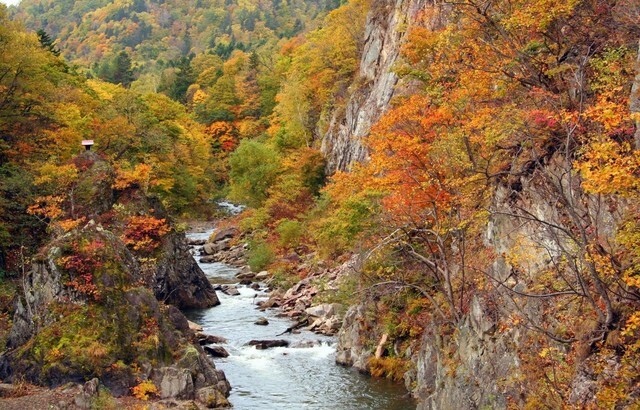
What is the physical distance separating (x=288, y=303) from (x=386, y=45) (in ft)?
75.2

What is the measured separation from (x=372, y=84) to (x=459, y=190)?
1157 inches

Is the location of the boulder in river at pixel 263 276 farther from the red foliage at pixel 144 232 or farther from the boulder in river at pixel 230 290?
the red foliage at pixel 144 232

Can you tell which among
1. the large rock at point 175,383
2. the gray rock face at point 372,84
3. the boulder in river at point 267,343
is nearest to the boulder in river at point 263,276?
the gray rock face at point 372,84

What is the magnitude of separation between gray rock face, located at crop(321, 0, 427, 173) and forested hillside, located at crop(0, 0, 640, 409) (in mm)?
238

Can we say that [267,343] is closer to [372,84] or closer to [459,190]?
[459,190]

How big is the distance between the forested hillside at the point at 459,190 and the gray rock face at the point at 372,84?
0.24 metres

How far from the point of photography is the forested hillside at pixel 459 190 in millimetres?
13500

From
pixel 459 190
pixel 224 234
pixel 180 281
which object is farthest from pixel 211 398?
pixel 224 234

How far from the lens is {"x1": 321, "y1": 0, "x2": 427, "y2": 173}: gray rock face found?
4575 cm

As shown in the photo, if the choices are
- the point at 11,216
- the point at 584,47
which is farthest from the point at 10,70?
the point at 584,47

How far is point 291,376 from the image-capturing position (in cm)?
2561

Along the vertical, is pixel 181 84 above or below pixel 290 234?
above

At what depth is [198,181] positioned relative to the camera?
247ft

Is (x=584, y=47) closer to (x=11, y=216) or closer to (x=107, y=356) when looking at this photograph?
(x=107, y=356)
